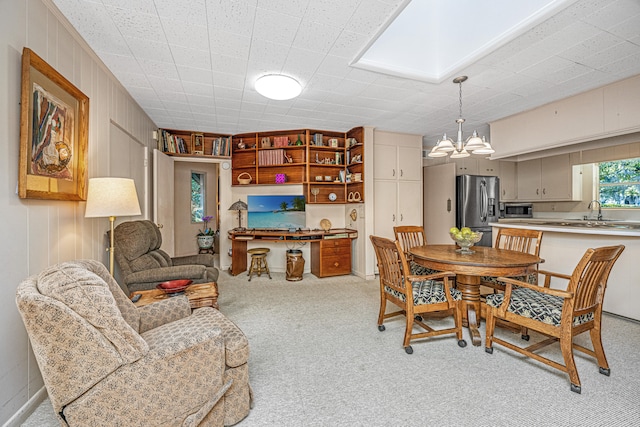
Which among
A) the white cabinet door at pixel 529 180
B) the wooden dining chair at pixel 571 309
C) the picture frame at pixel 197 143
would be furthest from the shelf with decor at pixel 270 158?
the white cabinet door at pixel 529 180

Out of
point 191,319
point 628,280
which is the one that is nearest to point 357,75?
point 191,319

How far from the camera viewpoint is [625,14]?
1.98 m

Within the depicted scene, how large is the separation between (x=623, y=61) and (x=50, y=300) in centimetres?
447

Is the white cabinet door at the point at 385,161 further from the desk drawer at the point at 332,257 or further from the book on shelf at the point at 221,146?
the book on shelf at the point at 221,146

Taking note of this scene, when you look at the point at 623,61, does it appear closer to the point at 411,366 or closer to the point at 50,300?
the point at 411,366

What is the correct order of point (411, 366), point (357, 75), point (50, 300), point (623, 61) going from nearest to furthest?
1. point (50, 300)
2. point (411, 366)
3. point (623, 61)
4. point (357, 75)

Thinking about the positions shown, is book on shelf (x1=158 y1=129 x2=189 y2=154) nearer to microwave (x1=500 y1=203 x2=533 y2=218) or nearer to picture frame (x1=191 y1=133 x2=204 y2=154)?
picture frame (x1=191 y1=133 x2=204 y2=154)

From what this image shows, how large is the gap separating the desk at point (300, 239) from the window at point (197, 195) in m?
2.40

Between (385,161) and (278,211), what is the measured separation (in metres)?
2.10

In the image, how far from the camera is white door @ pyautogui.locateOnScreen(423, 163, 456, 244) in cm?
559

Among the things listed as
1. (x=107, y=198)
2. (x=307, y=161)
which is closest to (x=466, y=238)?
(x=307, y=161)

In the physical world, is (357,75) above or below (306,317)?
above

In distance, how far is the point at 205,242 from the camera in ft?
18.6

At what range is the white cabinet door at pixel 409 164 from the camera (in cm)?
502
